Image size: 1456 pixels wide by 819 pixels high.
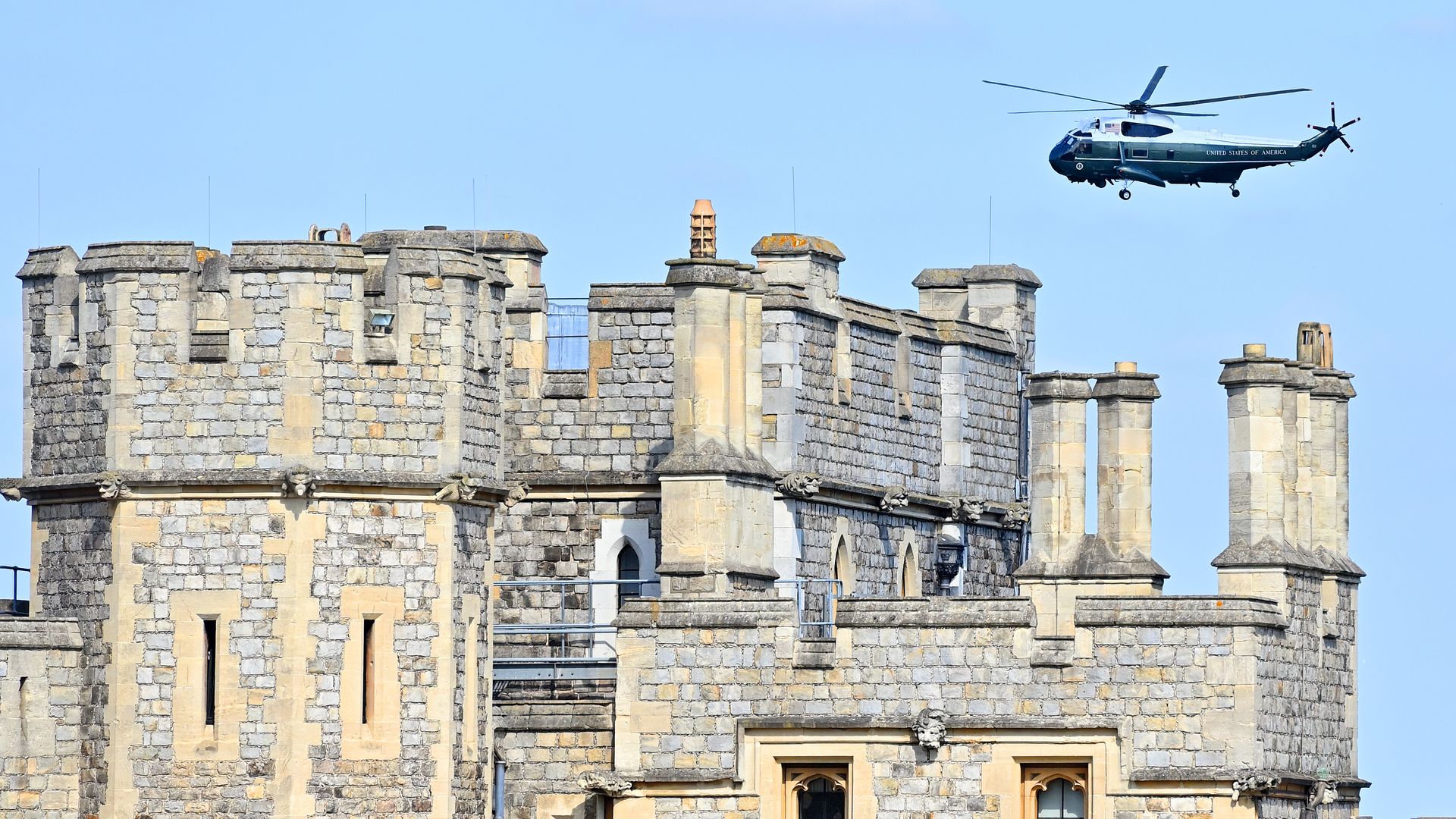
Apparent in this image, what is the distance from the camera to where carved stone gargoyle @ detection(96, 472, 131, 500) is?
46.1 metres

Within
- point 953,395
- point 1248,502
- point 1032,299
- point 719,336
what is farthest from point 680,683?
point 1032,299

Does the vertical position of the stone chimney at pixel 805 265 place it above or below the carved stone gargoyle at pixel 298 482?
above

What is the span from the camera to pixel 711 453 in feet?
163

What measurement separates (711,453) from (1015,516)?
1127 centimetres

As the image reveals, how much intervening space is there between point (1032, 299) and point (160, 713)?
19626mm

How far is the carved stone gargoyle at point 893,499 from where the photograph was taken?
55.3 meters

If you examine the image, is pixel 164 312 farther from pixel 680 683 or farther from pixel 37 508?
pixel 680 683

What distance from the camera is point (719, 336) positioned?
4984 cm

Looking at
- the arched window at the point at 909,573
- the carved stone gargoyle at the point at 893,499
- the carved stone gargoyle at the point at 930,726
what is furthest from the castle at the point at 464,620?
the arched window at the point at 909,573

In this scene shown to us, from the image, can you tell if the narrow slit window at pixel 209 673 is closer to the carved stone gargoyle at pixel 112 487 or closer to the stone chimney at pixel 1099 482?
the carved stone gargoyle at pixel 112 487

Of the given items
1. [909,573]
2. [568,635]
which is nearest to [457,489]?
[568,635]

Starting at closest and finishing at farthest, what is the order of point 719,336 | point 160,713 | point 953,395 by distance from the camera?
1. point 160,713
2. point 719,336
3. point 953,395

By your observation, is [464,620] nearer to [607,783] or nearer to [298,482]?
[607,783]

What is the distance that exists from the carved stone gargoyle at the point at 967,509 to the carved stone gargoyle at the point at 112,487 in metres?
14.9
